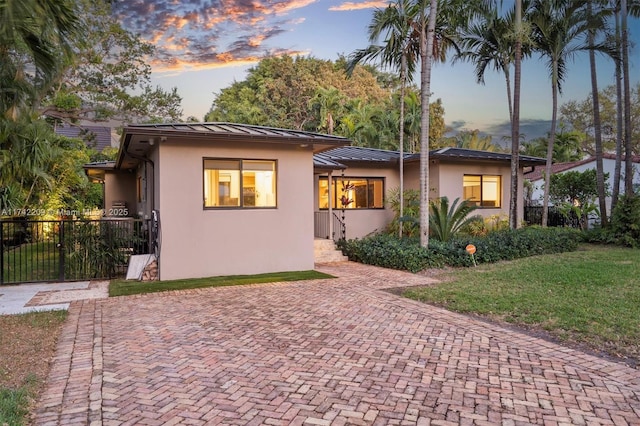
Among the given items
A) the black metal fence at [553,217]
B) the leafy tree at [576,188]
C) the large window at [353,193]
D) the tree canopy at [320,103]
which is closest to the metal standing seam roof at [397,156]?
the large window at [353,193]

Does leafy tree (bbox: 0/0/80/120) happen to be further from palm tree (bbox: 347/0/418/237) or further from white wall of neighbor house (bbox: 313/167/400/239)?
white wall of neighbor house (bbox: 313/167/400/239)

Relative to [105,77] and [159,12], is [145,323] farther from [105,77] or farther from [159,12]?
[159,12]

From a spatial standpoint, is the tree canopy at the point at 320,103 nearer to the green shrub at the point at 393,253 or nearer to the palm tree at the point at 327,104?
the palm tree at the point at 327,104

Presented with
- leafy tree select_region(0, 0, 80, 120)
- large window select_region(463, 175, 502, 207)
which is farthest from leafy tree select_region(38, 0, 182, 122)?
large window select_region(463, 175, 502, 207)

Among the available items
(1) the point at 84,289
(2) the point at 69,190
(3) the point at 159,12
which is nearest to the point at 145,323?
(1) the point at 84,289

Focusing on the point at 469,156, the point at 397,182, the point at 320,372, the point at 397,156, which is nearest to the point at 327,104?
the point at 397,156

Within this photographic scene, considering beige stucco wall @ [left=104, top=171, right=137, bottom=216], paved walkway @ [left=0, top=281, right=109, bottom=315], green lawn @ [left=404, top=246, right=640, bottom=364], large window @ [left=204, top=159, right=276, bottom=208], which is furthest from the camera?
beige stucco wall @ [left=104, top=171, right=137, bottom=216]

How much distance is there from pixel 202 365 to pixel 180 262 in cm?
546

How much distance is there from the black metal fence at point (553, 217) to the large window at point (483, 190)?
341 centimetres

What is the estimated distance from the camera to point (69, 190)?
16453mm

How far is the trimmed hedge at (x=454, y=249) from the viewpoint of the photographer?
10547mm

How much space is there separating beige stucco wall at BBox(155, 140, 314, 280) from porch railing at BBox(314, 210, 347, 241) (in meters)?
3.27

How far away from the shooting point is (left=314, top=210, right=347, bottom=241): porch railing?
551 inches

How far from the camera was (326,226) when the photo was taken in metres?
14.1
